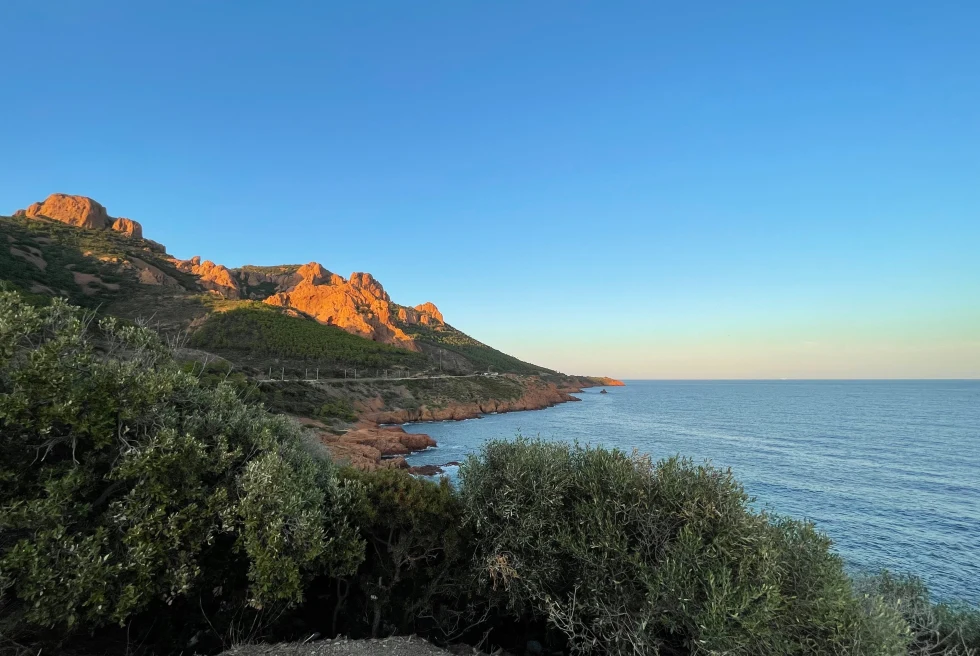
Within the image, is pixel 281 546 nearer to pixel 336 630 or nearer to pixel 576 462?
pixel 336 630

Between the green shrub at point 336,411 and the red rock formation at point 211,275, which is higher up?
the red rock formation at point 211,275

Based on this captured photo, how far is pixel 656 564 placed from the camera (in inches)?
404

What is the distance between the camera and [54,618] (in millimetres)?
7363

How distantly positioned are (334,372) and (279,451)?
9029cm

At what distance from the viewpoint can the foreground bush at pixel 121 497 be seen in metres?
7.54

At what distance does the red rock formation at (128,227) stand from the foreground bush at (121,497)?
7585 inches

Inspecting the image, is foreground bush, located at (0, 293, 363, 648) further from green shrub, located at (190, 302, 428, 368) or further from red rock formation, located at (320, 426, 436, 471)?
green shrub, located at (190, 302, 428, 368)

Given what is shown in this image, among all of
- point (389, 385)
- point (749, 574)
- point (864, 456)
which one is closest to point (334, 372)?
point (389, 385)

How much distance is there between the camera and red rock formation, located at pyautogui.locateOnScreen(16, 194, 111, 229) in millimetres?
145875

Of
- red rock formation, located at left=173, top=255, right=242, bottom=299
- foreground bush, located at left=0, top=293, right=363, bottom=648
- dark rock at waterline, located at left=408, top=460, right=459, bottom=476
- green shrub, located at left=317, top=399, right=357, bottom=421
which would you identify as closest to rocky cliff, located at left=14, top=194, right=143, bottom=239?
red rock formation, located at left=173, top=255, right=242, bottom=299

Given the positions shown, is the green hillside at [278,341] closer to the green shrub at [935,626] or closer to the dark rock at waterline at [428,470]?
the dark rock at waterline at [428,470]

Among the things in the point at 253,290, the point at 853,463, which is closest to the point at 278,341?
the point at 253,290

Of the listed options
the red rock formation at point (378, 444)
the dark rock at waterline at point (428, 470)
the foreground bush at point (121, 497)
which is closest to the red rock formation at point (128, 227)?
the red rock formation at point (378, 444)

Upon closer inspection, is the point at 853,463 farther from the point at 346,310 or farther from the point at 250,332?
the point at 346,310
